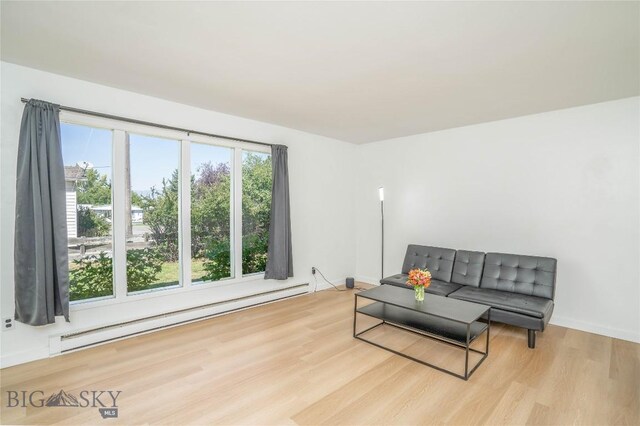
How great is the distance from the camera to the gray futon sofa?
2898mm

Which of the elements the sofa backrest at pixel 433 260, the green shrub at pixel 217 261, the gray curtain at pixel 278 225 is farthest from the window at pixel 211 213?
the sofa backrest at pixel 433 260

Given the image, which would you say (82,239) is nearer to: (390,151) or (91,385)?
(91,385)

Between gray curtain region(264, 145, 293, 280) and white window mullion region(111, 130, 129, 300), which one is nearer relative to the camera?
white window mullion region(111, 130, 129, 300)

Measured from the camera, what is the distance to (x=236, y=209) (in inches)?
155

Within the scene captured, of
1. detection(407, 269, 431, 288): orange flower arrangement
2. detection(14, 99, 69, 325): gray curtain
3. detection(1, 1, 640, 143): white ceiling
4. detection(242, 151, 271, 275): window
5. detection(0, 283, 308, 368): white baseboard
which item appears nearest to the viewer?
detection(1, 1, 640, 143): white ceiling

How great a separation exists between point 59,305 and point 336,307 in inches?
116

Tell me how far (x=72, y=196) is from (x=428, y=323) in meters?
3.69

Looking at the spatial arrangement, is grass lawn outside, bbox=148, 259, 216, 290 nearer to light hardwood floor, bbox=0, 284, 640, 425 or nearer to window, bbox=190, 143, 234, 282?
window, bbox=190, 143, 234, 282

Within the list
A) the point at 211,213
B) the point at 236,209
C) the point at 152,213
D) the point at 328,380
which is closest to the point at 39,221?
the point at 152,213

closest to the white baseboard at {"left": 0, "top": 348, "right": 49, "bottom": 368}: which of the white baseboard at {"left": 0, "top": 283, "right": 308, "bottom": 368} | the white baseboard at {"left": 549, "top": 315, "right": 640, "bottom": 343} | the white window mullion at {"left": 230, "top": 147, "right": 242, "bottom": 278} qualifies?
the white baseboard at {"left": 0, "top": 283, "right": 308, "bottom": 368}

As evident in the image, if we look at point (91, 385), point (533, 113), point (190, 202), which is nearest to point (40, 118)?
point (190, 202)

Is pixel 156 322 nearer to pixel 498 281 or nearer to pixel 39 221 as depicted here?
pixel 39 221

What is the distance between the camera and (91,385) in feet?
7.32

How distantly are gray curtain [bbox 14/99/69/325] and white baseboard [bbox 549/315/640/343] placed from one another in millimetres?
5127
